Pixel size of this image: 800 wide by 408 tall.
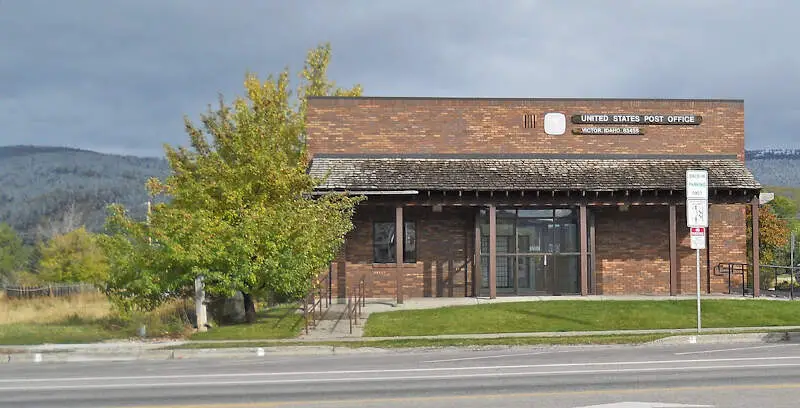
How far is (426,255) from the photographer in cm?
2762

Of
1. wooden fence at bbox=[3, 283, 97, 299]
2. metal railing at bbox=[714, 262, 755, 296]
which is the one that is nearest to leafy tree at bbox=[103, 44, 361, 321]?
metal railing at bbox=[714, 262, 755, 296]

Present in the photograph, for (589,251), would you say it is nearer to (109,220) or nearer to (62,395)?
(109,220)

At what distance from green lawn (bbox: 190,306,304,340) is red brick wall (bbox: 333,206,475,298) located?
486cm

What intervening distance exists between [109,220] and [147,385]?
9.87 meters

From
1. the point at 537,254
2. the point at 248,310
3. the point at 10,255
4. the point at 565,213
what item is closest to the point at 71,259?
the point at 10,255

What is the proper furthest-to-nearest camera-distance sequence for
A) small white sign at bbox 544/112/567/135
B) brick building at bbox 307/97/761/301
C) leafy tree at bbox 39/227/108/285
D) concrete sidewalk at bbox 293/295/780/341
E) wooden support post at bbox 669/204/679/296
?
leafy tree at bbox 39/227/108/285
small white sign at bbox 544/112/567/135
brick building at bbox 307/97/761/301
wooden support post at bbox 669/204/679/296
concrete sidewalk at bbox 293/295/780/341

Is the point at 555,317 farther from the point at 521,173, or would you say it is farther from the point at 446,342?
the point at 521,173

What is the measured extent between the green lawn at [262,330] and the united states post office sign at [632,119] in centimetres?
1241

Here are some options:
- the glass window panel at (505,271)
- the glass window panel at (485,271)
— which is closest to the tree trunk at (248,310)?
the glass window panel at (485,271)

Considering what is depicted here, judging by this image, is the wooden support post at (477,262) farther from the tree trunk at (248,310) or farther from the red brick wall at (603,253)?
the tree trunk at (248,310)

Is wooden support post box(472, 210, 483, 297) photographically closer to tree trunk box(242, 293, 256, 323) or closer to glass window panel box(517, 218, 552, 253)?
glass window panel box(517, 218, 552, 253)

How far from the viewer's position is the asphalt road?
9977mm

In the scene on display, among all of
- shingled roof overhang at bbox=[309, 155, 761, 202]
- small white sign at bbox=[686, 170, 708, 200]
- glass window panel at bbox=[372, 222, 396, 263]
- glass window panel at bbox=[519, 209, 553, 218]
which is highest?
shingled roof overhang at bbox=[309, 155, 761, 202]

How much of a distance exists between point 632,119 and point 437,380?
752 inches
